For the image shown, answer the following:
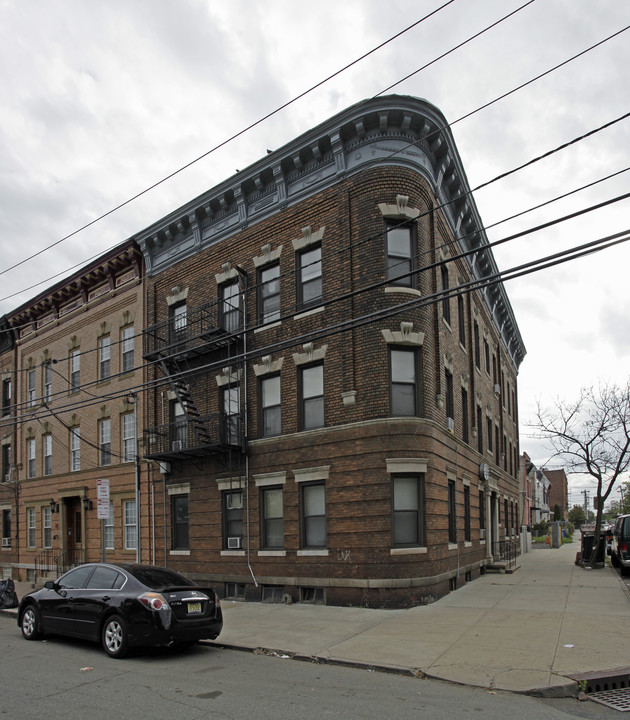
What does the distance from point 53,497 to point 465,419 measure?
16.3m

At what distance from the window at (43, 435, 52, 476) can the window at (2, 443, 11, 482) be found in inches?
155

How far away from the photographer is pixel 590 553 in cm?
2519

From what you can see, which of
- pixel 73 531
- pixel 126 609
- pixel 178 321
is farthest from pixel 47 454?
pixel 126 609

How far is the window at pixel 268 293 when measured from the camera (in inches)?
719

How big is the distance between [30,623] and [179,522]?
8004mm

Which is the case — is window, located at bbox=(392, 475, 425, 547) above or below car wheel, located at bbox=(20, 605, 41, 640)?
above

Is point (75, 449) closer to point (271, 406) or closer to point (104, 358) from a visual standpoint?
point (104, 358)

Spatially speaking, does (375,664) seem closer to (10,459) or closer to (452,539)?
(452,539)

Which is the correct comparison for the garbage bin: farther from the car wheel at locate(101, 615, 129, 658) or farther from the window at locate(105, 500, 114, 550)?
the car wheel at locate(101, 615, 129, 658)

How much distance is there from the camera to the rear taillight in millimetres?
10055

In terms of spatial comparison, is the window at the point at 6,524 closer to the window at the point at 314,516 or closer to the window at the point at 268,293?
the window at the point at 268,293

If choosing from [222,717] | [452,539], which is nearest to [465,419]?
[452,539]

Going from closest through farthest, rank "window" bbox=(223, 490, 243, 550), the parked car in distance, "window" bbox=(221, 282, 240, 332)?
"window" bbox=(223, 490, 243, 550) < "window" bbox=(221, 282, 240, 332) < the parked car in distance

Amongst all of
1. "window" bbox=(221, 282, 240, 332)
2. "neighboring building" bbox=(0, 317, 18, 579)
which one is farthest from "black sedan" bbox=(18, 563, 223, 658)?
"neighboring building" bbox=(0, 317, 18, 579)
